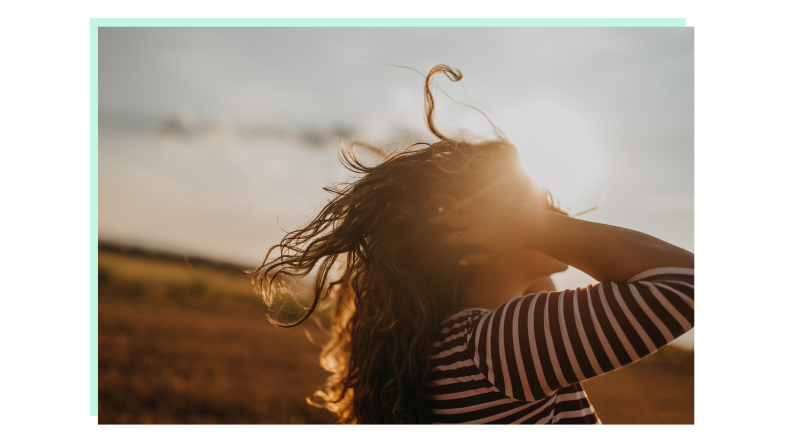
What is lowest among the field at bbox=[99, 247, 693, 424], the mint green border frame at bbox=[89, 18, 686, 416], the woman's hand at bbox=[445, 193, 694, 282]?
the field at bbox=[99, 247, 693, 424]

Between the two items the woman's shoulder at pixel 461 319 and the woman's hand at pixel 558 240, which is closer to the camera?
the woman's hand at pixel 558 240

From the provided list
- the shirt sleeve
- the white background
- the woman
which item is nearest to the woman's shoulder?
the woman

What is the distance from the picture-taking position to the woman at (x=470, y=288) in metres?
0.87

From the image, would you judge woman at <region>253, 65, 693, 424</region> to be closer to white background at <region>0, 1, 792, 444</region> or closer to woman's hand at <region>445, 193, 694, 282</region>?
woman's hand at <region>445, 193, 694, 282</region>

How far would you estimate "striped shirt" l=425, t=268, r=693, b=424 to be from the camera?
2.71ft

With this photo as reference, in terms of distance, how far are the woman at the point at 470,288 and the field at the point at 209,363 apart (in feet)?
1.54

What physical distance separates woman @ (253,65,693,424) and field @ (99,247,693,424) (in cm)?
47

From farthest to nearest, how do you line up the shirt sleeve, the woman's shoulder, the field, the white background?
the field < the white background < the woman's shoulder < the shirt sleeve

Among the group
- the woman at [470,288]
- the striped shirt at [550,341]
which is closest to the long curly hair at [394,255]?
the woman at [470,288]

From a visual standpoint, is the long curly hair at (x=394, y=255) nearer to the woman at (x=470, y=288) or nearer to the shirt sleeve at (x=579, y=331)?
the woman at (x=470, y=288)
